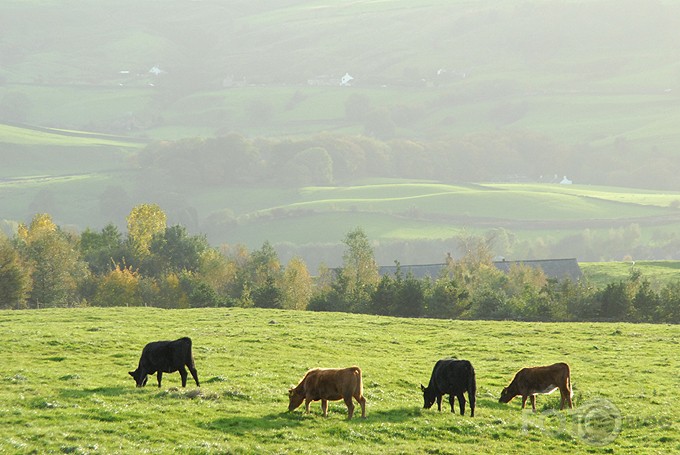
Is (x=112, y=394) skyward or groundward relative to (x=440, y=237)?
groundward

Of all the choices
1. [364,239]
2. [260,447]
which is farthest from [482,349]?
[364,239]

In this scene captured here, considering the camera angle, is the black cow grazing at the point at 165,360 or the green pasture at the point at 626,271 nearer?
the black cow grazing at the point at 165,360

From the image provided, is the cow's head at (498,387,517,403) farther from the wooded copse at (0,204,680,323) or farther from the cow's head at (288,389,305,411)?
the wooded copse at (0,204,680,323)

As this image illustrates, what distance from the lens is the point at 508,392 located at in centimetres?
2675

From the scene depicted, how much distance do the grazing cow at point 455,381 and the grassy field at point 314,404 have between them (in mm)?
651

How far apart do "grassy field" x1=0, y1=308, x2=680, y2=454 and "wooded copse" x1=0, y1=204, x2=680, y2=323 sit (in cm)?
1560

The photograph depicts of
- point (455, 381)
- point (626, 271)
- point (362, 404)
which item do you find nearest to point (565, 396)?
point (455, 381)

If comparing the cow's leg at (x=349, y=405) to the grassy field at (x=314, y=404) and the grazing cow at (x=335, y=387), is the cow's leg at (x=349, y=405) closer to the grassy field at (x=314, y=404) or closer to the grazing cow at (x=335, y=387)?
the grazing cow at (x=335, y=387)

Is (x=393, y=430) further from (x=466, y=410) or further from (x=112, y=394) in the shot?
(x=112, y=394)

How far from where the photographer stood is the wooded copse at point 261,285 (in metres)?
64.3

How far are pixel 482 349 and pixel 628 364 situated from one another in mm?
7400

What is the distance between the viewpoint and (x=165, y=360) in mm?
26969

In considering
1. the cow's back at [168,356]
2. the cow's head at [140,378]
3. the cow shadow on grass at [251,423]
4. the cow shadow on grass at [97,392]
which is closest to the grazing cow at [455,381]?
the cow shadow on grass at [251,423]

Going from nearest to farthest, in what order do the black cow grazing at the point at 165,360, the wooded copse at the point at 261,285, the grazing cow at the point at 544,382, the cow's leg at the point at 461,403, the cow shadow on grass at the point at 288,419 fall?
the cow shadow on grass at the point at 288,419
the cow's leg at the point at 461,403
the grazing cow at the point at 544,382
the black cow grazing at the point at 165,360
the wooded copse at the point at 261,285
